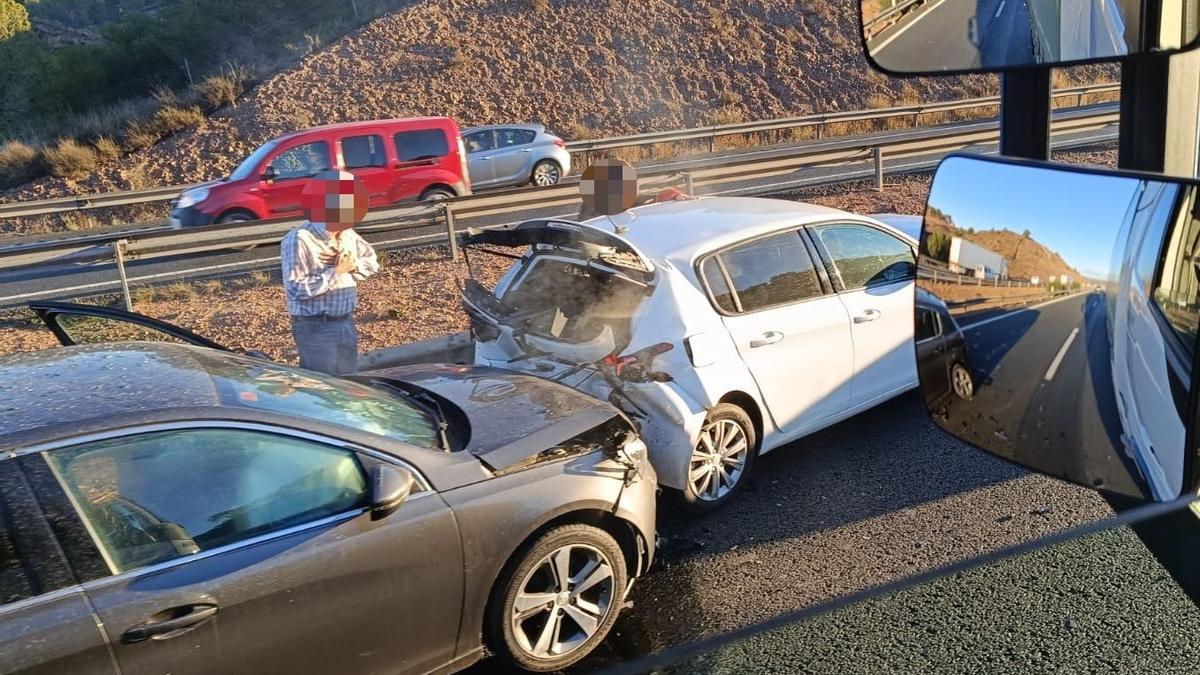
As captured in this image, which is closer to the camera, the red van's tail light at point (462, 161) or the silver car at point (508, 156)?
the red van's tail light at point (462, 161)

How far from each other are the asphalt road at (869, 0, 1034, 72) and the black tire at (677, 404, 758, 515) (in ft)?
10.3

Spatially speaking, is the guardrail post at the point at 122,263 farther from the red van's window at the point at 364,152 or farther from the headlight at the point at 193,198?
the red van's window at the point at 364,152

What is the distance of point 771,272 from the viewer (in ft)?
18.3

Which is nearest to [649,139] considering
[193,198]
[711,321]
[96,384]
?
[193,198]

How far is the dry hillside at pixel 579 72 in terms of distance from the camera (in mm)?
30375

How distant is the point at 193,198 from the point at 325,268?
33.0 feet

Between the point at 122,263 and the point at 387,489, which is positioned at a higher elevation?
the point at 387,489

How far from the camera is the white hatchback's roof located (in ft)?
17.8

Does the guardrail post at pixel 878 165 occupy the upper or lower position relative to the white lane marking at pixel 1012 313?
lower

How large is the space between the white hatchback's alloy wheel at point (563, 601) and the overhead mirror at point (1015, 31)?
241cm

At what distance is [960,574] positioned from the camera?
1789mm

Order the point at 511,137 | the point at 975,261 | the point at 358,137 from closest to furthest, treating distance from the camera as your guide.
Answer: the point at 975,261, the point at 358,137, the point at 511,137

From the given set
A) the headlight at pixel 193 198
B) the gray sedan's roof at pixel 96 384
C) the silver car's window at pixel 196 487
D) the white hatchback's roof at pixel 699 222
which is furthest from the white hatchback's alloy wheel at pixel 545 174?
the silver car's window at pixel 196 487

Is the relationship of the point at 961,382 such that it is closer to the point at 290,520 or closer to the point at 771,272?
the point at 290,520
